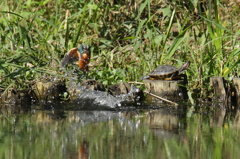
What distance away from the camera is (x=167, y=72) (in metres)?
6.22

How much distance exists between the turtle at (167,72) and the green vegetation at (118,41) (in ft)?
0.74

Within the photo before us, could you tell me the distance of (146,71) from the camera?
6871 millimetres

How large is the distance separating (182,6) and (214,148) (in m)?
5.08

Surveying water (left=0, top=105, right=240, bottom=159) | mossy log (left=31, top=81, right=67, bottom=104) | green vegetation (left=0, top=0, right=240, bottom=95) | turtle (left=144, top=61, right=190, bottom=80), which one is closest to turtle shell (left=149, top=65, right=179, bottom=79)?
turtle (left=144, top=61, right=190, bottom=80)

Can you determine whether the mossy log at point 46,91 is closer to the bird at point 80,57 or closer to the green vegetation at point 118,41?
the green vegetation at point 118,41

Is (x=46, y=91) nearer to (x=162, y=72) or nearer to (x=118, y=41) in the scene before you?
(x=162, y=72)

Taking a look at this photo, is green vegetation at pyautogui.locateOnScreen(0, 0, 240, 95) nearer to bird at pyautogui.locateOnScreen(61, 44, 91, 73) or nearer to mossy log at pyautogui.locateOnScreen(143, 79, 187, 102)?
bird at pyautogui.locateOnScreen(61, 44, 91, 73)

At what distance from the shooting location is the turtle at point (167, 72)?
6.22 metres

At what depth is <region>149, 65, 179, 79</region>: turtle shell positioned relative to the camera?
6.21 metres

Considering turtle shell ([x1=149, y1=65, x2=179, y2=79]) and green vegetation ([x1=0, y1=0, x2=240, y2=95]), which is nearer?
turtle shell ([x1=149, y1=65, x2=179, y2=79])

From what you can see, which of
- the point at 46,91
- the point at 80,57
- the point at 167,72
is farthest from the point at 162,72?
the point at 46,91

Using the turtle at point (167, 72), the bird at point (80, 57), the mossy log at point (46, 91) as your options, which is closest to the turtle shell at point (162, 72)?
the turtle at point (167, 72)

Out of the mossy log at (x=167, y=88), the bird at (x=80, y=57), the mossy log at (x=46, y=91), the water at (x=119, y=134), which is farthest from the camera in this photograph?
the bird at (x=80, y=57)

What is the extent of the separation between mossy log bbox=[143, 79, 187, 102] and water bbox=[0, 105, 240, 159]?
43 centimetres
